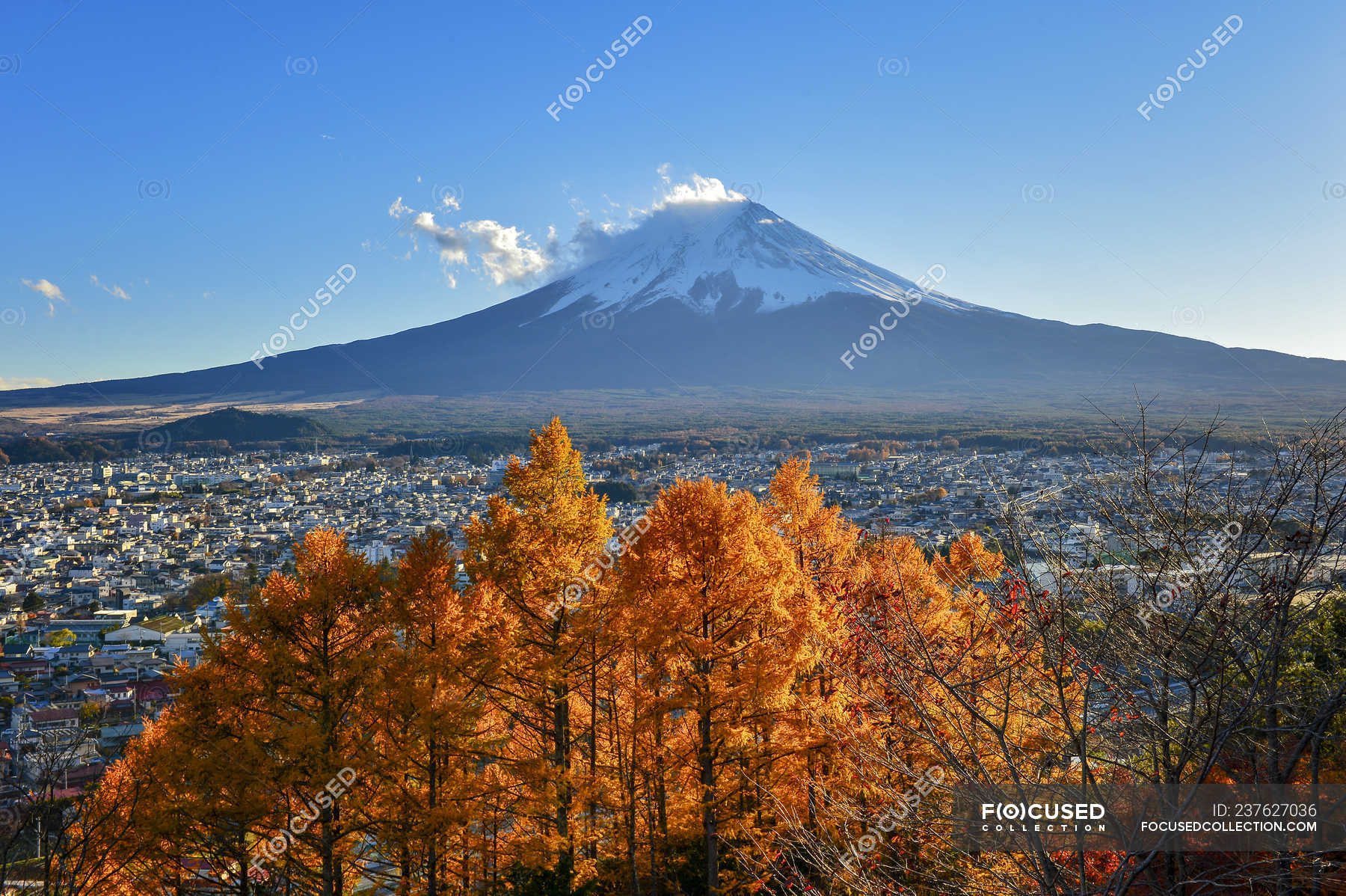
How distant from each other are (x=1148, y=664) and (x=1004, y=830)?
1.32m

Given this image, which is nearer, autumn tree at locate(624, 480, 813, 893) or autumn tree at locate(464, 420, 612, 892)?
autumn tree at locate(624, 480, 813, 893)

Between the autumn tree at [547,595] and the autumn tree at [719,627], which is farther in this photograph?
the autumn tree at [547,595]

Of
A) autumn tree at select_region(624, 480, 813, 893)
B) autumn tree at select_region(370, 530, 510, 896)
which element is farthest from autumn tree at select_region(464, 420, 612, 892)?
autumn tree at select_region(624, 480, 813, 893)

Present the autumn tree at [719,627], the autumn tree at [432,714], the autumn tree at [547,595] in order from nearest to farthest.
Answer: the autumn tree at [432,714] < the autumn tree at [719,627] < the autumn tree at [547,595]

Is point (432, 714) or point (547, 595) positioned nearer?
point (432, 714)

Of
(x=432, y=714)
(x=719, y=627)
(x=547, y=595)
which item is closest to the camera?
(x=432, y=714)

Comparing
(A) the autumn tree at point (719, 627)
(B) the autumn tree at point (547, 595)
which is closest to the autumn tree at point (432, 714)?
(B) the autumn tree at point (547, 595)

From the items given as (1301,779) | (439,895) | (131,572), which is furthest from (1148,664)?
(131,572)

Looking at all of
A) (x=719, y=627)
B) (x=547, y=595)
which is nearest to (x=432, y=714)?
(x=547, y=595)

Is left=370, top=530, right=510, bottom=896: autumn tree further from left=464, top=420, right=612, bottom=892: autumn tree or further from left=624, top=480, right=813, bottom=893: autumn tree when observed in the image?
left=624, top=480, right=813, bottom=893: autumn tree

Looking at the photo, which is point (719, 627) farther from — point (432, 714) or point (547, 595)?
point (432, 714)

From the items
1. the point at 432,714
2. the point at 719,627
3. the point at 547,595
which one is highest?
the point at 547,595

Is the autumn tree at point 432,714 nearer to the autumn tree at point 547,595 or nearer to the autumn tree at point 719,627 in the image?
the autumn tree at point 547,595

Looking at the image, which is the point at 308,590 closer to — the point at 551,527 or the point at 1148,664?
the point at 551,527
